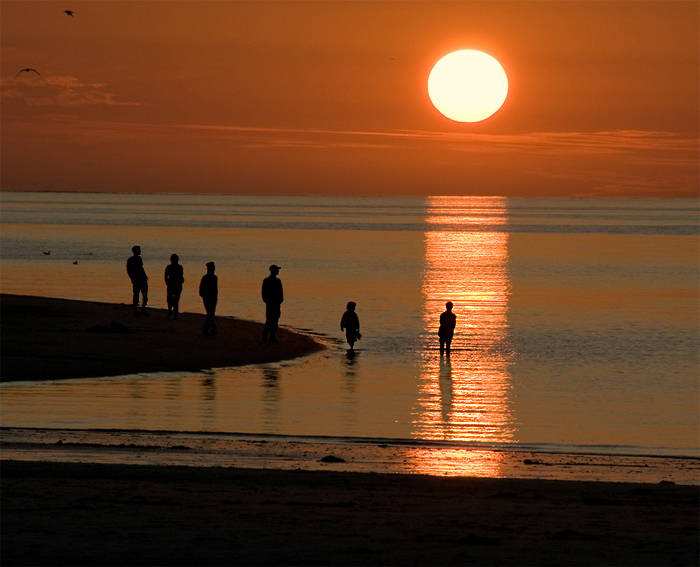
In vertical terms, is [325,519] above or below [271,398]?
below

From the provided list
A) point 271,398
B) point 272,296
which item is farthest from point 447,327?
point 271,398

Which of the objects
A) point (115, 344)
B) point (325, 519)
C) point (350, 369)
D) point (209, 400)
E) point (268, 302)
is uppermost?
point (268, 302)

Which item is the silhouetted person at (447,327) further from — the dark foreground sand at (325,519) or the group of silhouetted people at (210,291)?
the dark foreground sand at (325,519)

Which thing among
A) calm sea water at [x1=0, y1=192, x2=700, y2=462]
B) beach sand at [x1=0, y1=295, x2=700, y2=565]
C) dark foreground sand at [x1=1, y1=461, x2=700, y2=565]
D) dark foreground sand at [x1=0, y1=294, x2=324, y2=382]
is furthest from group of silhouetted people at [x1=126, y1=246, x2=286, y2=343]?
dark foreground sand at [x1=1, y1=461, x2=700, y2=565]

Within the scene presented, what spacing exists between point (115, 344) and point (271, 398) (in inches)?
229

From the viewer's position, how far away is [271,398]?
19.4 m

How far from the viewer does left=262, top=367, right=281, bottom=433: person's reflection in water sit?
17047mm

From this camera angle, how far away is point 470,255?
8144cm

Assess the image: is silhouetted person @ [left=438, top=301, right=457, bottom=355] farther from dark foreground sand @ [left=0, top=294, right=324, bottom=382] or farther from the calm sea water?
Result: dark foreground sand @ [left=0, top=294, right=324, bottom=382]

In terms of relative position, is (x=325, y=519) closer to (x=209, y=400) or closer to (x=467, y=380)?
(x=209, y=400)

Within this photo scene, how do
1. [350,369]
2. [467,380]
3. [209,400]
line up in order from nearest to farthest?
[209,400]
[467,380]
[350,369]

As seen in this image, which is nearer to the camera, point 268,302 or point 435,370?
point 435,370

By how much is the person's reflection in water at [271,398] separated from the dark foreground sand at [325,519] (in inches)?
182

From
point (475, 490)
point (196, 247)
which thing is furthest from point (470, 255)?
point (475, 490)
